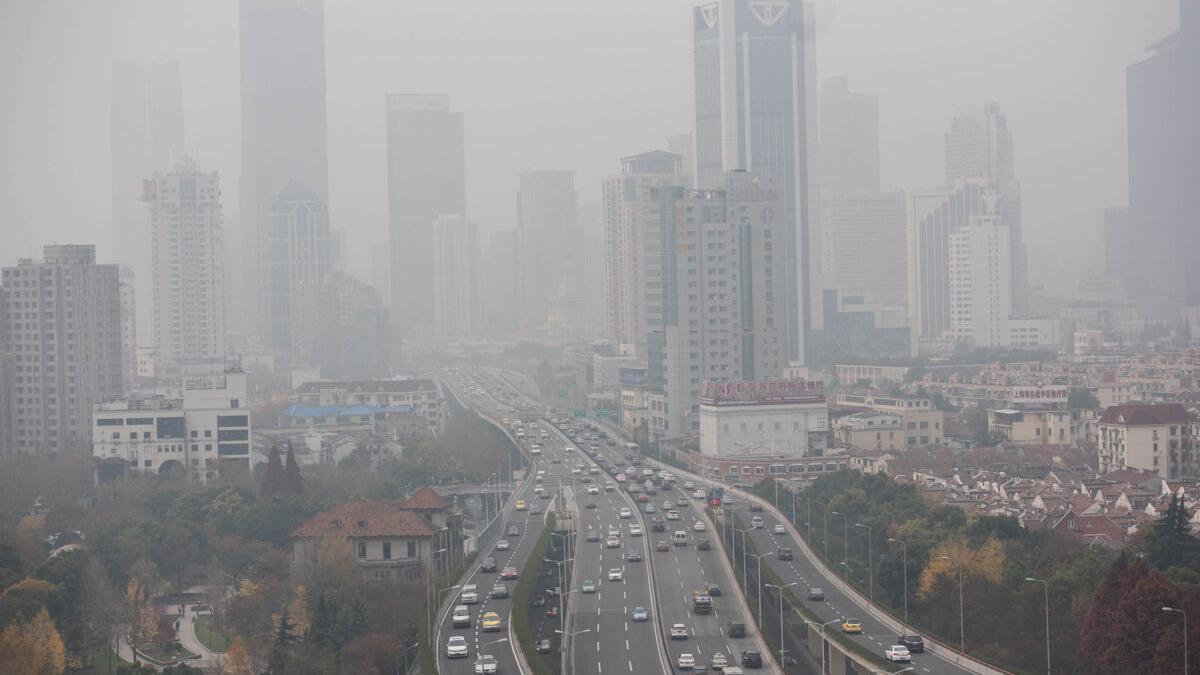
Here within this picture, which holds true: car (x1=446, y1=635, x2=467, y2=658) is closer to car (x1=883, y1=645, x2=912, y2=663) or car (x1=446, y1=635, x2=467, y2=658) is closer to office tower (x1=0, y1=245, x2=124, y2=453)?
car (x1=883, y1=645, x2=912, y2=663)

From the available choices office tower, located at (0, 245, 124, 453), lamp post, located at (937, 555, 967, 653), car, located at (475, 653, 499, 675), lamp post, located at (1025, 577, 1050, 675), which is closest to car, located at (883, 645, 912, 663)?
lamp post, located at (937, 555, 967, 653)

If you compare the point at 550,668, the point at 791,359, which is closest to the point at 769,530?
the point at 550,668

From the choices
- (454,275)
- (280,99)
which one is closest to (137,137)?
(280,99)

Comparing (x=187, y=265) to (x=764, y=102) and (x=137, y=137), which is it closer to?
(x=764, y=102)

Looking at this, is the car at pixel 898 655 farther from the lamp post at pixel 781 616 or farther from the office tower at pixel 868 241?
the office tower at pixel 868 241

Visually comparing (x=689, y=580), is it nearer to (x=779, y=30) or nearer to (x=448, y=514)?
(x=448, y=514)
